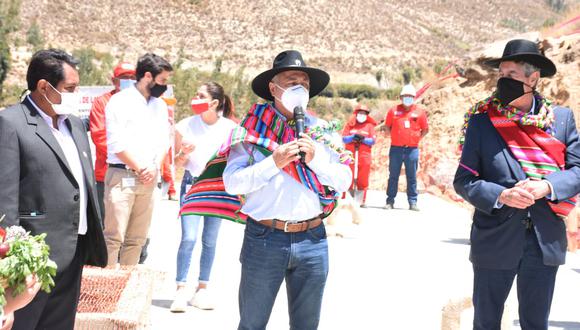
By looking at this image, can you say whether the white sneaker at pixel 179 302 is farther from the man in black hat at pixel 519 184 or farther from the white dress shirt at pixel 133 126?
the man in black hat at pixel 519 184

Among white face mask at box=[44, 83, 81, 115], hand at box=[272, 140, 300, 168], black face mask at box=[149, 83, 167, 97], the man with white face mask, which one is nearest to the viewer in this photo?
hand at box=[272, 140, 300, 168]

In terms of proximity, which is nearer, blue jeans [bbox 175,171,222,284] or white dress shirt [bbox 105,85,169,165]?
white dress shirt [bbox 105,85,169,165]

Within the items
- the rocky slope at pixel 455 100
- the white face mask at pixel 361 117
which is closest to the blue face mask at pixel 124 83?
the white face mask at pixel 361 117

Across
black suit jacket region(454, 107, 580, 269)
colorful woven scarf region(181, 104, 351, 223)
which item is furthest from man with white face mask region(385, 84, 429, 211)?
colorful woven scarf region(181, 104, 351, 223)

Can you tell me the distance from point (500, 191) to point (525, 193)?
169mm

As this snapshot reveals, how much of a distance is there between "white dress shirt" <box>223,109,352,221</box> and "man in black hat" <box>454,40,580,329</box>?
33.3 inches

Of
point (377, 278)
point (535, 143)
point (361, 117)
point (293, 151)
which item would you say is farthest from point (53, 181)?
point (361, 117)

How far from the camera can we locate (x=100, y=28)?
213 ft

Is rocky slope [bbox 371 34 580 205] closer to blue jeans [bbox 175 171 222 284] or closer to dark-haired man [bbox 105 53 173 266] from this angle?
blue jeans [bbox 175 171 222 284]

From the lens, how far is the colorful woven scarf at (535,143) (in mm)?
4531

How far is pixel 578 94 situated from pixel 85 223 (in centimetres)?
1436

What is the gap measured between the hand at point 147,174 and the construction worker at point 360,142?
327 inches

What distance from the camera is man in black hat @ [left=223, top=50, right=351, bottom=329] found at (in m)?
4.32

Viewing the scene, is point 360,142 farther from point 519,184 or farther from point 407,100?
point 519,184
